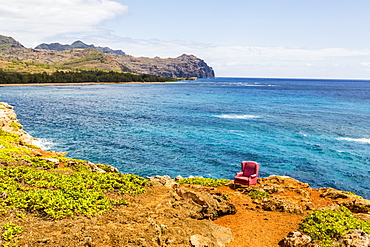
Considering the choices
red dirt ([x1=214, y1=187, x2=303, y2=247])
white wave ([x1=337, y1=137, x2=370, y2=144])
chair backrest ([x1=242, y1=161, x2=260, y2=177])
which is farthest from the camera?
white wave ([x1=337, y1=137, x2=370, y2=144])

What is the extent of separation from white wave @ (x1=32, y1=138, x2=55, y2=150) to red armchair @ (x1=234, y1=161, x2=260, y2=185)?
2337cm

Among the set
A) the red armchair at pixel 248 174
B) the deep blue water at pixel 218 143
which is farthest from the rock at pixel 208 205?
the deep blue water at pixel 218 143

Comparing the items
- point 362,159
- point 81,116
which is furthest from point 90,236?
point 81,116

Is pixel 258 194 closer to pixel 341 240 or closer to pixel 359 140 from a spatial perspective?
pixel 341 240

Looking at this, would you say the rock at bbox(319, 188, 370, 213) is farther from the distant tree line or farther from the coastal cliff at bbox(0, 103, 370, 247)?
the distant tree line

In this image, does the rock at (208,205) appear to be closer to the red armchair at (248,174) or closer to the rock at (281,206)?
the rock at (281,206)

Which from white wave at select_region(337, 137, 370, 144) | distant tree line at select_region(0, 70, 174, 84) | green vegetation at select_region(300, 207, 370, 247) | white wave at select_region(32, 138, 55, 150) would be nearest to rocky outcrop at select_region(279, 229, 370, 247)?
green vegetation at select_region(300, 207, 370, 247)

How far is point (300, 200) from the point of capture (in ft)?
51.0

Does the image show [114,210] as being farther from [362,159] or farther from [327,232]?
[362,159]

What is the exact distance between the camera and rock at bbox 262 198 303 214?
13344 mm

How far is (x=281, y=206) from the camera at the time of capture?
13664mm

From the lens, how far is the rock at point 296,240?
989cm

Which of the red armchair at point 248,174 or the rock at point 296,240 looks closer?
the rock at point 296,240

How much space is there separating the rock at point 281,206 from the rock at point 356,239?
3352 mm
